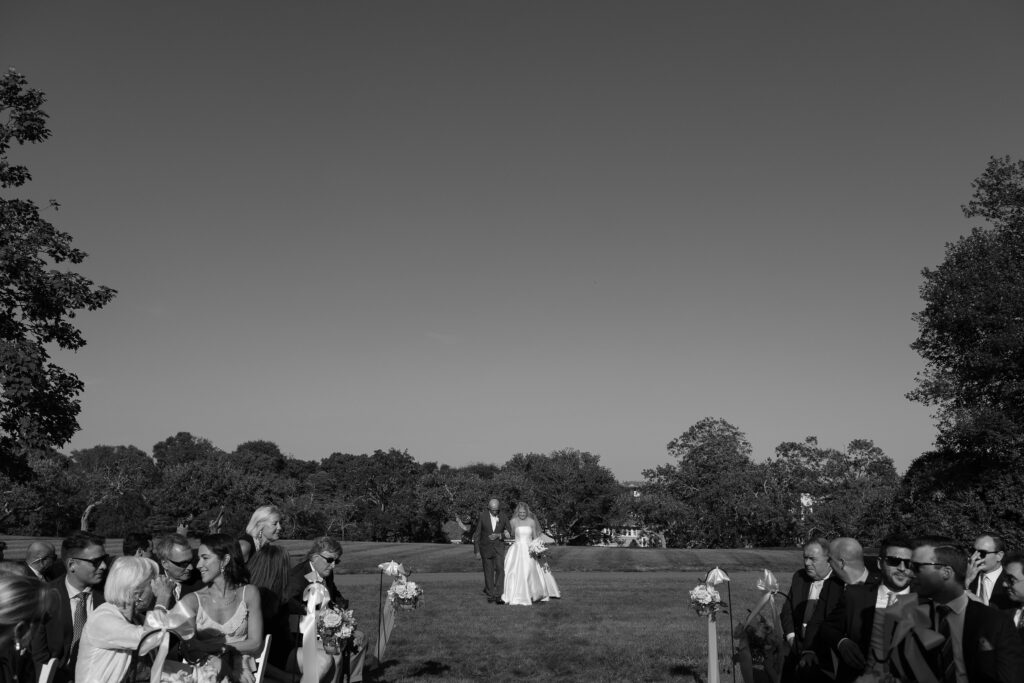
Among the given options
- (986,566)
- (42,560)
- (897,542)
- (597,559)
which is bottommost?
(597,559)

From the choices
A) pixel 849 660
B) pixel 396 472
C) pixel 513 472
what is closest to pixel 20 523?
pixel 396 472

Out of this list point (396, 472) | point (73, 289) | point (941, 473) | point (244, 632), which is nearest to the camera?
point (244, 632)

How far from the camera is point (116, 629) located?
5.37 meters

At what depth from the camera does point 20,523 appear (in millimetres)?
66062

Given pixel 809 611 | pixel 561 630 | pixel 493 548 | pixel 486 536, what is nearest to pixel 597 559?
pixel 486 536

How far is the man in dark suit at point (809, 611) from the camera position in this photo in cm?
664

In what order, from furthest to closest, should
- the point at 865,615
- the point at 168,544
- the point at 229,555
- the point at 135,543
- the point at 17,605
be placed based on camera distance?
the point at 135,543, the point at 168,544, the point at 229,555, the point at 865,615, the point at 17,605

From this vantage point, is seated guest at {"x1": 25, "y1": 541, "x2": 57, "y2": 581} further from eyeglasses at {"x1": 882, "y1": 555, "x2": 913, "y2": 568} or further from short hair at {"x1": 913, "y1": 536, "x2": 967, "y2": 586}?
short hair at {"x1": 913, "y1": 536, "x2": 967, "y2": 586}

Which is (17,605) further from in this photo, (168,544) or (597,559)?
(597,559)

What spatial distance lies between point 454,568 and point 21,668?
24.7 metres

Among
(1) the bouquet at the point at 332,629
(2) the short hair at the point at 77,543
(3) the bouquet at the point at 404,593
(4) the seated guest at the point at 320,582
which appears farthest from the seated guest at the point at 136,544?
(1) the bouquet at the point at 332,629

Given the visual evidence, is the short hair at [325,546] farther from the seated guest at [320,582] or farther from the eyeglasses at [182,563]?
the eyeglasses at [182,563]

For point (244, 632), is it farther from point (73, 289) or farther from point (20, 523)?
point (20, 523)

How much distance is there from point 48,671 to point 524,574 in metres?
12.6
